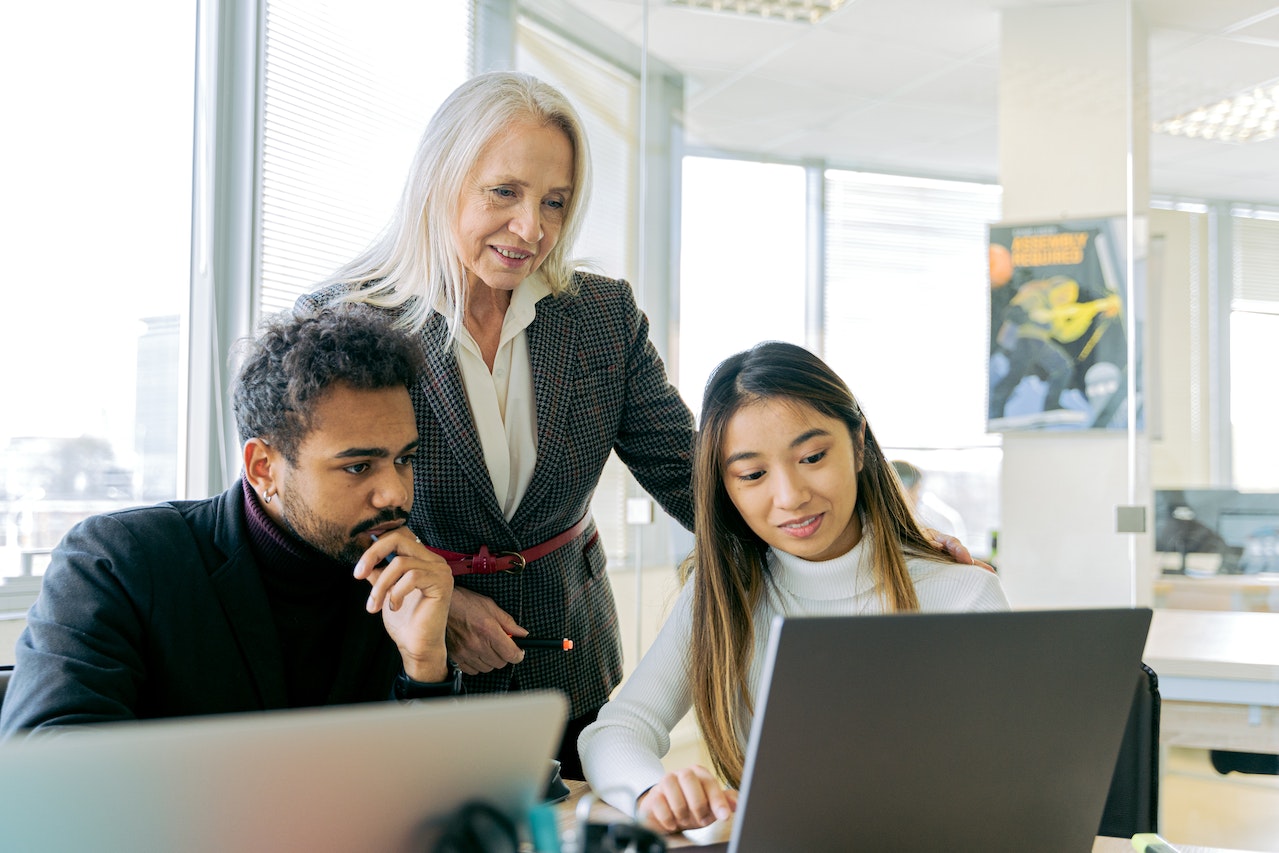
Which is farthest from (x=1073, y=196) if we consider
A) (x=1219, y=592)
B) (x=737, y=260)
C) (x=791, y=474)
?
(x=791, y=474)

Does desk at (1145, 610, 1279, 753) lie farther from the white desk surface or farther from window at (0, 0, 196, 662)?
window at (0, 0, 196, 662)

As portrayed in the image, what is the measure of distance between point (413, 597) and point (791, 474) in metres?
0.55

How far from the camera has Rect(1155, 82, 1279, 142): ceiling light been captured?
3.59 metres

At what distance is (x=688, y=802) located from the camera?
1.15 metres

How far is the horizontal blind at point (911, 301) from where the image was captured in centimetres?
Result: 380

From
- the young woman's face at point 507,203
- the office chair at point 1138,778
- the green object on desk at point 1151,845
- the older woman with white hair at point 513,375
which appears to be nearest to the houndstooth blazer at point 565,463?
the older woman with white hair at point 513,375

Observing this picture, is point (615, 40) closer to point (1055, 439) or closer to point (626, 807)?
point (1055, 439)

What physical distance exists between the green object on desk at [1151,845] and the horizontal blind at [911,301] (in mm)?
2656

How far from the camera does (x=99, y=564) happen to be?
127 centimetres

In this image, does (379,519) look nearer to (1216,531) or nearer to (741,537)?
(741,537)

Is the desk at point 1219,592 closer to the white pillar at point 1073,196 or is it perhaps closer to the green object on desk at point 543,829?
the white pillar at point 1073,196

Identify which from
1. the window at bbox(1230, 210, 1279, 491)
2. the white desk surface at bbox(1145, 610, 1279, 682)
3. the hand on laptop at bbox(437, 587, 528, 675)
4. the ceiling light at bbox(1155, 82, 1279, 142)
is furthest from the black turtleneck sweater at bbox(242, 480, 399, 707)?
the ceiling light at bbox(1155, 82, 1279, 142)

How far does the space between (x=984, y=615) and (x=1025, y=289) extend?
10.2 ft

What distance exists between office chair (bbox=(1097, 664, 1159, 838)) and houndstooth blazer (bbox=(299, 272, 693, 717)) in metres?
0.73
